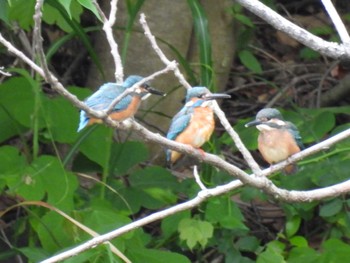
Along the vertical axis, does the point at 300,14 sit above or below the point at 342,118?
above

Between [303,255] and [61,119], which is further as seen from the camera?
[61,119]

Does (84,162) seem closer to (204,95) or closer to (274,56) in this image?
(204,95)

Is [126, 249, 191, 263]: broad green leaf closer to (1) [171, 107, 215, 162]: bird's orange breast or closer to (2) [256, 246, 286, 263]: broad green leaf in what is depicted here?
(2) [256, 246, 286, 263]: broad green leaf

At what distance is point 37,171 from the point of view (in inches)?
183

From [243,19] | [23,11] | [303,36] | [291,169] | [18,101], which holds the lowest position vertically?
[291,169]

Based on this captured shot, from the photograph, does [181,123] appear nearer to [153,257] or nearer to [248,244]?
[153,257]

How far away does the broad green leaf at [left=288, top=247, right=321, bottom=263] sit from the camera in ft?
15.4

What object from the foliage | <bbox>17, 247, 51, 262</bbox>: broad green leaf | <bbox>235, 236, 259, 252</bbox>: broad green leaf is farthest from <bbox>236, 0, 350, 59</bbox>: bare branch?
<bbox>235, 236, 259, 252</bbox>: broad green leaf

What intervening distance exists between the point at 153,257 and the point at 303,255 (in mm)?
802

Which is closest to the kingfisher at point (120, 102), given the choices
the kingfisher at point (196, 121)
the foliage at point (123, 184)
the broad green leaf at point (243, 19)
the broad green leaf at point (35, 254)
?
the kingfisher at point (196, 121)

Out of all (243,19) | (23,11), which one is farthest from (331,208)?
(23,11)

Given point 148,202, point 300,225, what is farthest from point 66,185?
point 300,225

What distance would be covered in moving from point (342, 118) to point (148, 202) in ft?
5.43

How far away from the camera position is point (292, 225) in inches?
204
